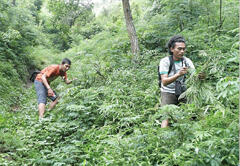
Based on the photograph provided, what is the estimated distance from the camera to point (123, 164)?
9.12ft

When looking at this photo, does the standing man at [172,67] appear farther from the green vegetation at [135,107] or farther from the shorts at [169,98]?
the green vegetation at [135,107]

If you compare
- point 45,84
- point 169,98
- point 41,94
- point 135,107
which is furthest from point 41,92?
point 169,98

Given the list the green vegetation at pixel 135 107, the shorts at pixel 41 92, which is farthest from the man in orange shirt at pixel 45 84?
the green vegetation at pixel 135 107

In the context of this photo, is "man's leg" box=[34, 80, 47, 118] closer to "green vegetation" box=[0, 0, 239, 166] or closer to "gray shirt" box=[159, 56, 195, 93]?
"green vegetation" box=[0, 0, 239, 166]

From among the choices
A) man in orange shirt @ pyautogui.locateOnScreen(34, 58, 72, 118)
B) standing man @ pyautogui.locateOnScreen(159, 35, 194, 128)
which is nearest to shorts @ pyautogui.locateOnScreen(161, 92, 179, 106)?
standing man @ pyautogui.locateOnScreen(159, 35, 194, 128)

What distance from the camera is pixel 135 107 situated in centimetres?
492

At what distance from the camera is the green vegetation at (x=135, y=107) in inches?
102

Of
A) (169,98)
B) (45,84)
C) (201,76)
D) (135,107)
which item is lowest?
(135,107)

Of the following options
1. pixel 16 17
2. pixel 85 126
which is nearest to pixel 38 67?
pixel 16 17

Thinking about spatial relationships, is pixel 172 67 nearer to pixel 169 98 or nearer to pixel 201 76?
pixel 169 98

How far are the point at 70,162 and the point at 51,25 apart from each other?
19.9m

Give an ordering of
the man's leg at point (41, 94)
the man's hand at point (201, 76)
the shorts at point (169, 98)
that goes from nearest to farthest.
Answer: the man's hand at point (201, 76)
the shorts at point (169, 98)
the man's leg at point (41, 94)

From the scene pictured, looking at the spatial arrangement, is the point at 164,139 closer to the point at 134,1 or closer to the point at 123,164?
the point at 123,164

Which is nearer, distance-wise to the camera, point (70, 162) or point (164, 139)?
point (164, 139)
